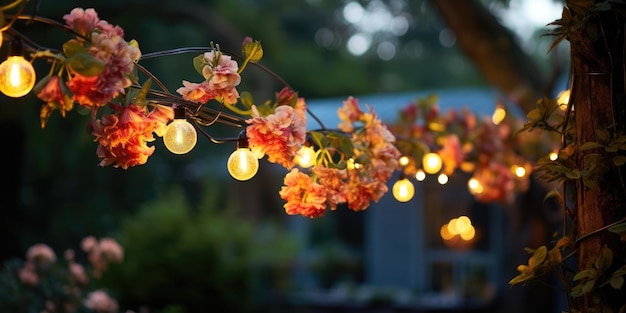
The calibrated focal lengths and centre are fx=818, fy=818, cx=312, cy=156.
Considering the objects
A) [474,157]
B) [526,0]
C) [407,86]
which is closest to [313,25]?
[407,86]

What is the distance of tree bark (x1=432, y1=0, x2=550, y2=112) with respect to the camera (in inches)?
238

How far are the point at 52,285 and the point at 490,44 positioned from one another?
3498 millimetres

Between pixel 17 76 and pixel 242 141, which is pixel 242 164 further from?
pixel 17 76

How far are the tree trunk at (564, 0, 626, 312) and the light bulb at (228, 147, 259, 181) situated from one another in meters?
0.90

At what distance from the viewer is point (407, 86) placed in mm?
20375

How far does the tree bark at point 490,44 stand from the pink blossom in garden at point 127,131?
4.26 m

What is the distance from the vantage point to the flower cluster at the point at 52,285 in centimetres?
441

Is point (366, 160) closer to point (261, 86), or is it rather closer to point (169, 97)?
point (169, 97)

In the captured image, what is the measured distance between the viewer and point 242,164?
2248 millimetres

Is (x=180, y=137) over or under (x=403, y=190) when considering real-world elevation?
under

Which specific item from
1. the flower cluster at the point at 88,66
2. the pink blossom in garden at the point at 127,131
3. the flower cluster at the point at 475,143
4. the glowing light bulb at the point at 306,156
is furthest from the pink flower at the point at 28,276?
the flower cluster at the point at 88,66

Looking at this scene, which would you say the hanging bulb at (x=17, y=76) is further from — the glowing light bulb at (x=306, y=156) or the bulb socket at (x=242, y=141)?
the glowing light bulb at (x=306, y=156)

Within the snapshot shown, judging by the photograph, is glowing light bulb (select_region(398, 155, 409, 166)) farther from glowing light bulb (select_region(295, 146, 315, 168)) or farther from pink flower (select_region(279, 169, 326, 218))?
pink flower (select_region(279, 169, 326, 218))

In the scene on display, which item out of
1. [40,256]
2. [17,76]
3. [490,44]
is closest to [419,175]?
[17,76]
